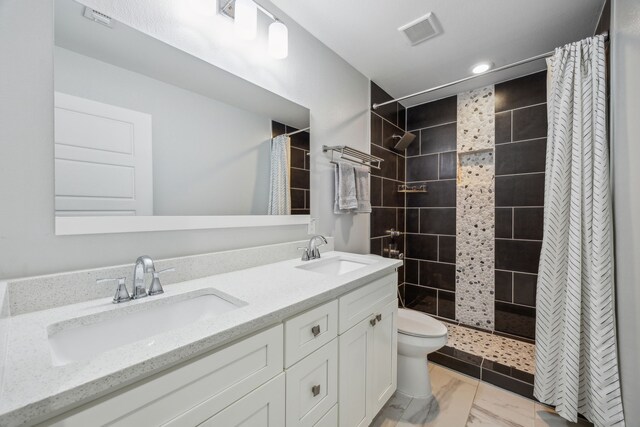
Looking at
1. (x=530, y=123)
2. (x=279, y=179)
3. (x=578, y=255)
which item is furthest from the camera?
(x=530, y=123)

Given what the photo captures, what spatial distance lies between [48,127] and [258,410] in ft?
3.50

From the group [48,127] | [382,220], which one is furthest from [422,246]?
[48,127]

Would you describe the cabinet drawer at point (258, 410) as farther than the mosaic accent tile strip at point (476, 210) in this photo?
No

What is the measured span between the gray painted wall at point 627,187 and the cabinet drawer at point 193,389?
4.97 ft

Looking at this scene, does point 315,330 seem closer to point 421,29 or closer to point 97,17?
point 97,17

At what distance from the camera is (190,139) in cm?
116

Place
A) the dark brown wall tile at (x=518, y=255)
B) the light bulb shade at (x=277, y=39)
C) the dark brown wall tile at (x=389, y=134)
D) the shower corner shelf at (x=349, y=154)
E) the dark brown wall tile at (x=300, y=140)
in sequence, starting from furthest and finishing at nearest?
the dark brown wall tile at (x=389, y=134) → the dark brown wall tile at (x=518, y=255) → the shower corner shelf at (x=349, y=154) → the dark brown wall tile at (x=300, y=140) → the light bulb shade at (x=277, y=39)

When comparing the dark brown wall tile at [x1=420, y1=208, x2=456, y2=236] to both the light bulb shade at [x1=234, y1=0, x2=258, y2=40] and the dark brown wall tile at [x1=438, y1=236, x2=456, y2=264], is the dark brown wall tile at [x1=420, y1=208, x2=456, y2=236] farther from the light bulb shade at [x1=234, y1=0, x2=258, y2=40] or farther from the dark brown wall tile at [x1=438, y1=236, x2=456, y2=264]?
the light bulb shade at [x1=234, y1=0, x2=258, y2=40]

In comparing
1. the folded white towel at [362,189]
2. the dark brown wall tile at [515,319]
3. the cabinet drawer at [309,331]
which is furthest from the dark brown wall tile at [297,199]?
the dark brown wall tile at [515,319]

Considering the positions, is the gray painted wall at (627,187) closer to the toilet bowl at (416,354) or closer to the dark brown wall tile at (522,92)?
the toilet bowl at (416,354)

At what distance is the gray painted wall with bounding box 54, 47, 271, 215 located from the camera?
0.92 m

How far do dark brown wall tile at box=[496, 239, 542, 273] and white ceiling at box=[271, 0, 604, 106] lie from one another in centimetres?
143

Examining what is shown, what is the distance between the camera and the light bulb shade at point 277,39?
4.49 ft

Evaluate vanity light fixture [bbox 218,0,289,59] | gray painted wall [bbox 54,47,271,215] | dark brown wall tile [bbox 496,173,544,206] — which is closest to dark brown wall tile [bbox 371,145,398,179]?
dark brown wall tile [bbox 496,173,544,206]
